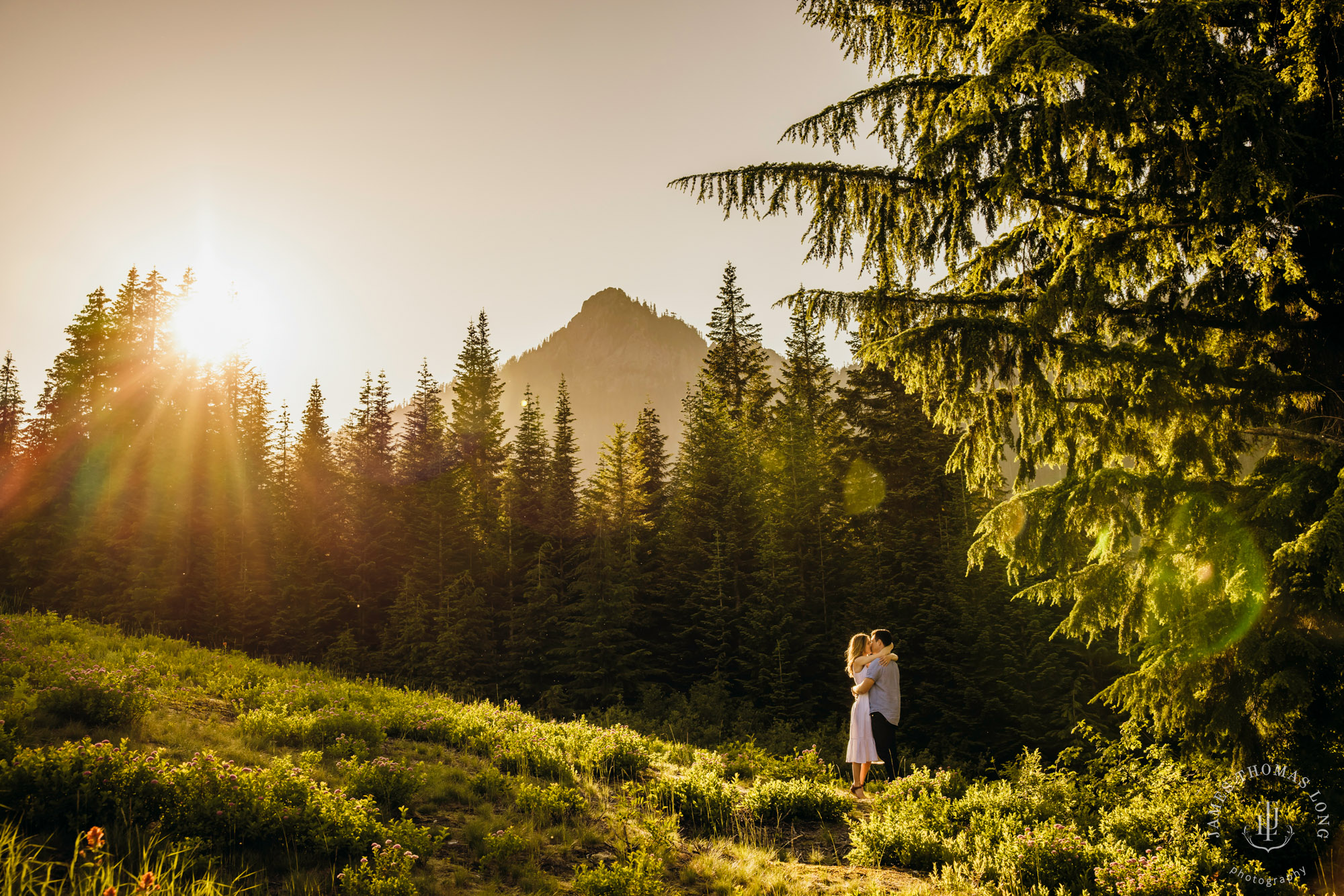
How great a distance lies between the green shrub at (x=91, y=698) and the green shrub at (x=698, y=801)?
596 centimetres

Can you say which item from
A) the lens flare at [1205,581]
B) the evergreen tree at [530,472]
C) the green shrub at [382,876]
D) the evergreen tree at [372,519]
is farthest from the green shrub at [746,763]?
the evergreen tree at [372,519]

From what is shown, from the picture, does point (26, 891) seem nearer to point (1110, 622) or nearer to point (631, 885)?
point (631, 885)

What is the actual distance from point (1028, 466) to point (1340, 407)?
2453 millimetres

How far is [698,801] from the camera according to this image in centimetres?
731

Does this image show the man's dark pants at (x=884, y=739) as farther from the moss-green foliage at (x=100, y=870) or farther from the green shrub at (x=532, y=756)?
the moss-green foliage at (x=100, y=870)

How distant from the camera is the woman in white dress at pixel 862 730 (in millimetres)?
8789

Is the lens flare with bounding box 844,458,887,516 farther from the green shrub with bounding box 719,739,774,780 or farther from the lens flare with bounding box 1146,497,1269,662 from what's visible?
the lens flare with bounding box 1146,497,1269,662

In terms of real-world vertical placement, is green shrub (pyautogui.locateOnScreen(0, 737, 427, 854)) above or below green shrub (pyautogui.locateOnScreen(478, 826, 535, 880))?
above

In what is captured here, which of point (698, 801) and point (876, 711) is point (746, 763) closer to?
point (876, 711)

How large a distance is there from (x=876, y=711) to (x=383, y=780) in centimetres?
653

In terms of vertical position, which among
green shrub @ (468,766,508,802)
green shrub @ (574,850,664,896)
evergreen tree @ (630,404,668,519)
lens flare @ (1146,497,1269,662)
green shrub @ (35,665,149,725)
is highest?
evergreen tree @ (630,404,668,519)

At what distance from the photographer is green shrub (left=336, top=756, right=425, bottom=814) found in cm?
622

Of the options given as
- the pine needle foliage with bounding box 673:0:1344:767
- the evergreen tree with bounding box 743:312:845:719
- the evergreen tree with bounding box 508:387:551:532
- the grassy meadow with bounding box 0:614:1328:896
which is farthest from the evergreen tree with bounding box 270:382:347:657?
the pine needle foliage with bounding box 673:0:1344:767

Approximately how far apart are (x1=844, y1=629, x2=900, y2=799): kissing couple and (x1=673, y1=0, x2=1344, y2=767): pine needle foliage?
327 centimetres
